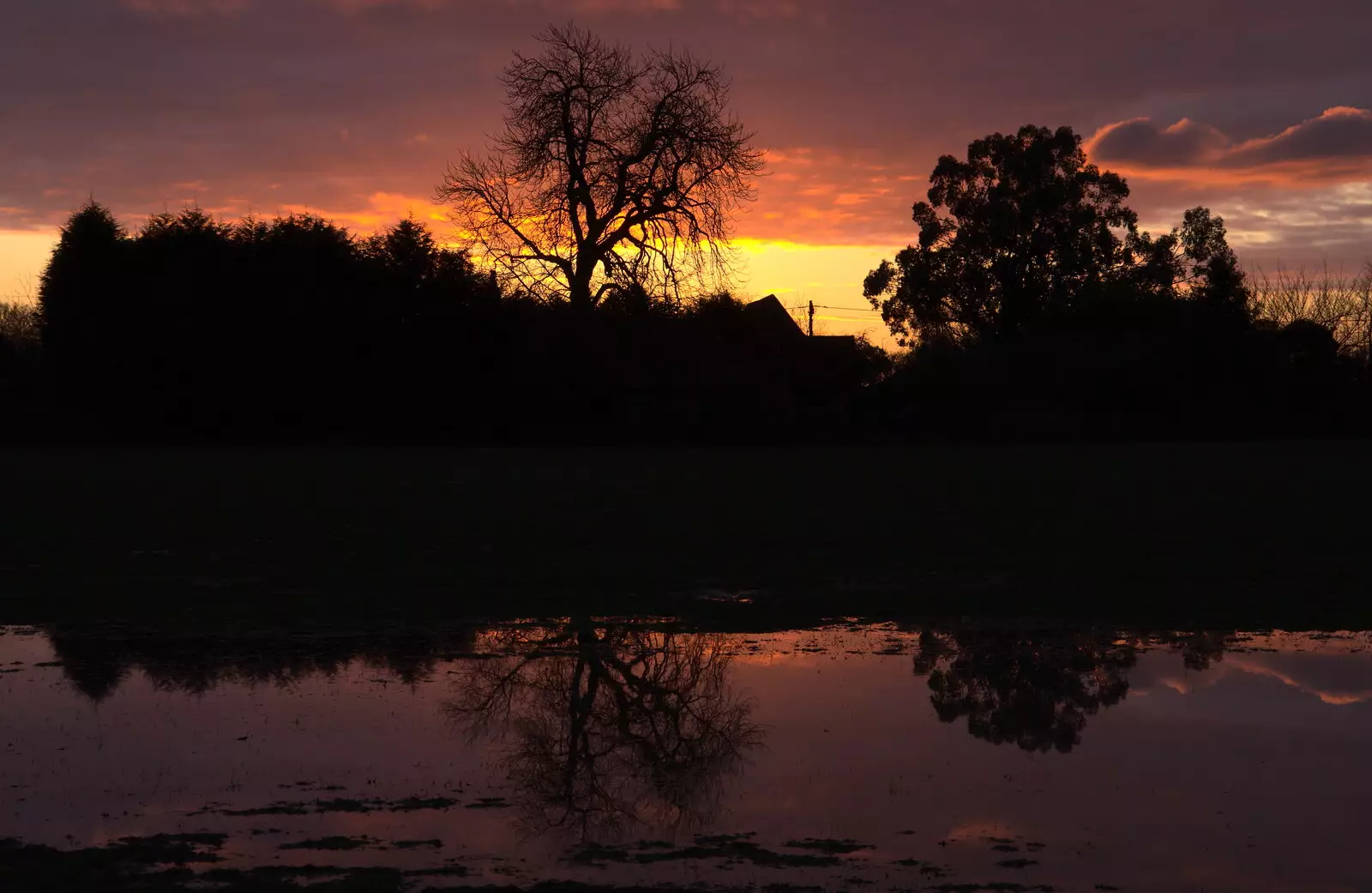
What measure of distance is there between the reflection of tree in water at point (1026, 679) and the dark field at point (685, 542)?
147cm

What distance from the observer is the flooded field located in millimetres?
6074

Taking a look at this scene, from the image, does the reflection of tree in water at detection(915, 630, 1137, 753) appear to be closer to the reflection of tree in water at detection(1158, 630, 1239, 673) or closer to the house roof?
the reflection of tree in water at detection(1158, 630, 1239, 673)

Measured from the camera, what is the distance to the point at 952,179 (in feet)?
229

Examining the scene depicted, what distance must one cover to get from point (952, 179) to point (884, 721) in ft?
211

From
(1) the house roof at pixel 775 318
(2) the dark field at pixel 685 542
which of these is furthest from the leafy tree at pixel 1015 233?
(2) the dark field at pixel 685 542

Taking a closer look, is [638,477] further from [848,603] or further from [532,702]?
[532,702]

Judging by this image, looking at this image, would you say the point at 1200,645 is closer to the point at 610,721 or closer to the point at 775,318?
the point at 610,721

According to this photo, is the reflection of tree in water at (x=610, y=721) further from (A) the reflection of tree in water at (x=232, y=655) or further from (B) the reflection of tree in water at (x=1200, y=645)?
(B) the reflection of tree in water at (x=1200, y=645)

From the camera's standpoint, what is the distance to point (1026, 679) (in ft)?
33.9

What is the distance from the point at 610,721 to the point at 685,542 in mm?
10360

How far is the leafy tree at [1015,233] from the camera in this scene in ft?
222

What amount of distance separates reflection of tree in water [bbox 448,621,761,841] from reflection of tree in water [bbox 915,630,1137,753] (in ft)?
5.37

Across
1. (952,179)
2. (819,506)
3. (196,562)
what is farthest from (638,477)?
(952,179)

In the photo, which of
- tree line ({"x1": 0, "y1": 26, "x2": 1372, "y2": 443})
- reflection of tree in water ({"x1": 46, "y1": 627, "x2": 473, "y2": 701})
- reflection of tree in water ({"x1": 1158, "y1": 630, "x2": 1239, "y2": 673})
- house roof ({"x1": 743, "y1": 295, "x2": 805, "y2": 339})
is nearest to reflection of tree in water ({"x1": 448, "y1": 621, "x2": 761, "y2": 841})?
reflection of tree in water ({"x1": 46, "y1": 627, "x2": 473, "y2": 701})
